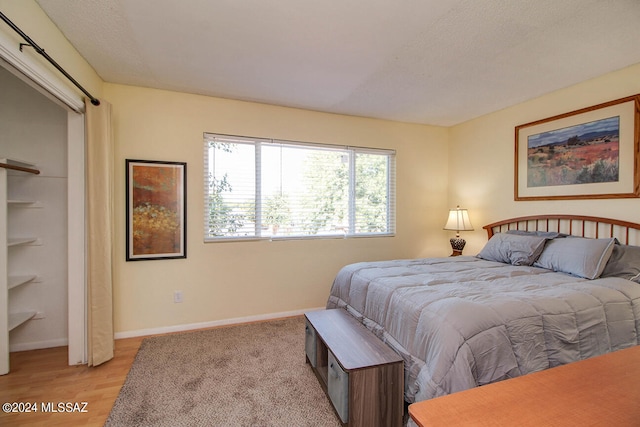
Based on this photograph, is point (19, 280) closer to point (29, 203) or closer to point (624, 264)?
point (29, 203)

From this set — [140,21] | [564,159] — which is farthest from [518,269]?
[140,21]

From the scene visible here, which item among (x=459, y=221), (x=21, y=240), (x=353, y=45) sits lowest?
(x=21, y=240)

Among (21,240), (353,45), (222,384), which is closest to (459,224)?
(353,45)

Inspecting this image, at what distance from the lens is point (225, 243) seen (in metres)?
3.30

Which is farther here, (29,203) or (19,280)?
(29,203)

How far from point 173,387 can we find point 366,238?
2664 millimetres

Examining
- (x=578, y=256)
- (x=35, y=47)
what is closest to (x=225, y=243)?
(x=35, y=47)

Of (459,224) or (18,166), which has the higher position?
(18,166)

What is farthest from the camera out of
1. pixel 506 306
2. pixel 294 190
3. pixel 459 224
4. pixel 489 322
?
pixel 459 224

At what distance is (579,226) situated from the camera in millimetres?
2906

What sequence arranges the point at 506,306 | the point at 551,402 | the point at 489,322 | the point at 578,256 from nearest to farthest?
the point at 551,402 < the point at 489,322 < the point at 506,306 < the point at 578,256

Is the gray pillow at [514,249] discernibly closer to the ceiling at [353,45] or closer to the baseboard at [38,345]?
the ceiling at [353,45]

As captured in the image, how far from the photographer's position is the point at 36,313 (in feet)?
8.88

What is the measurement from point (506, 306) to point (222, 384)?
1991 millimetres
